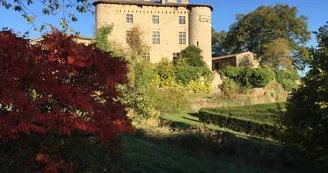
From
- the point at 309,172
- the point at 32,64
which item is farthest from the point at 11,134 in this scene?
the point at 309,172

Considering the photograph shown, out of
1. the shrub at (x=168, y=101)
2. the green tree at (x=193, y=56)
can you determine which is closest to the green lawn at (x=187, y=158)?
the shrub at (x=168, y=101)

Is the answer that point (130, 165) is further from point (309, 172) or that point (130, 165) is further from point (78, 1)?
point (309, 172)

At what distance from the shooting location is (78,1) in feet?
A: 20.4

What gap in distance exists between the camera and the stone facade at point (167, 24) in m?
39.3

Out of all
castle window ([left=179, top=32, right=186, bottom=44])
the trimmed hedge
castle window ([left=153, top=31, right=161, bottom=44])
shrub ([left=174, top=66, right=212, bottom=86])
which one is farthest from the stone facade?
the trimmed hedge

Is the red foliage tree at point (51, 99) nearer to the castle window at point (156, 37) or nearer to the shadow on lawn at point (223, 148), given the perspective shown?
the shadow on lawn at point (223, 148)

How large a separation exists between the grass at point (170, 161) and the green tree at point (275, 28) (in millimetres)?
41361

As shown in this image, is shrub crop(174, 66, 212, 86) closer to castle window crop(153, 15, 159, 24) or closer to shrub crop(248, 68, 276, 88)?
shrub crop(248, 68, 276, 88)

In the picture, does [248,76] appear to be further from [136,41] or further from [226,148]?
[226,148]

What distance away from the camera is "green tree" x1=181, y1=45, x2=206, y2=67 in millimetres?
36375

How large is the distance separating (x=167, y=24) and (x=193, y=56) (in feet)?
22.5

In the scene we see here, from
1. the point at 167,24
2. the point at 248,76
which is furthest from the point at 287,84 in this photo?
the point at 167,24

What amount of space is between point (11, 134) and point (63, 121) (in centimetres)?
42

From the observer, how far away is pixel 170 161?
6.37 metres
